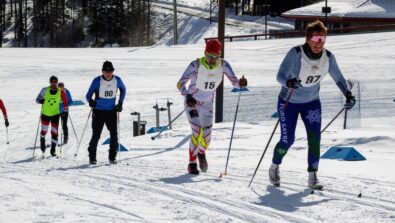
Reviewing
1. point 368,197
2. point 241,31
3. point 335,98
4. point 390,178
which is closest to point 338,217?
point 368,197

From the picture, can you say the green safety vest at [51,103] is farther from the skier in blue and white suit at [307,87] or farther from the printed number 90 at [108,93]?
the skier in blue and white suit at [307,87]

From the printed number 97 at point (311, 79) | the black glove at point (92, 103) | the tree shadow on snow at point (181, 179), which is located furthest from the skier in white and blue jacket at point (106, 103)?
the printed number 97 at point (311, 79)

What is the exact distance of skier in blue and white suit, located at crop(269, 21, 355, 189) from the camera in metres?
7.16

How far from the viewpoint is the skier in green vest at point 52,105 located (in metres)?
13.5

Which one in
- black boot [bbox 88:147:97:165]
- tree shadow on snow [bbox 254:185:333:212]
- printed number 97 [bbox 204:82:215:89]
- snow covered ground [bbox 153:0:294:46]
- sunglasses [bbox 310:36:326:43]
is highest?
snow covered ground [bbox 153:0:294:46]

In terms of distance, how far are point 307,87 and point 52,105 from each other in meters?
7.44

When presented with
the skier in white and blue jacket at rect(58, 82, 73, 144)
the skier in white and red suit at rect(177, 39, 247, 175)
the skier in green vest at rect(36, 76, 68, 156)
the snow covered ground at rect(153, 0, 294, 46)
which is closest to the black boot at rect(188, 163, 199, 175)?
the skier in white and red suit at rect(177, 39, 247, 175)

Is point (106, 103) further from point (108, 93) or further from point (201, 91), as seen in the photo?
point (201, 91)

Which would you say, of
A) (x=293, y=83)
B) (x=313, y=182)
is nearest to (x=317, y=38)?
(x=293, y=83)

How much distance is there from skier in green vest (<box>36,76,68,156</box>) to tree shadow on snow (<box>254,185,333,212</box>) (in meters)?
7.00

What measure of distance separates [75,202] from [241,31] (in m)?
62.3

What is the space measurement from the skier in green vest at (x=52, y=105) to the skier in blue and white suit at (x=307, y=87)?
687cm

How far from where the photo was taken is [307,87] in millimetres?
7320

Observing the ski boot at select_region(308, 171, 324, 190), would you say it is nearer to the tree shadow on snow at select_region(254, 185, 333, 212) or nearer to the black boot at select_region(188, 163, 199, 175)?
the tree shadow on snow at select_region(254, 185, 333, 212)
